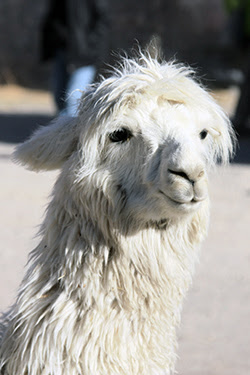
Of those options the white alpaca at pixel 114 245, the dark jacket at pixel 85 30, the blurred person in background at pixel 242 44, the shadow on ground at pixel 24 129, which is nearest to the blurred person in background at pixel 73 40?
the dark jacket at pixel 85 30

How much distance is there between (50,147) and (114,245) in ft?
1.31

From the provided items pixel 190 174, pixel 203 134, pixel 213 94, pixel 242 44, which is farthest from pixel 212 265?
pixel 242 44

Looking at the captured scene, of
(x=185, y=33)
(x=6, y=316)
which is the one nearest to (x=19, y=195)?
(x=6, y=316)

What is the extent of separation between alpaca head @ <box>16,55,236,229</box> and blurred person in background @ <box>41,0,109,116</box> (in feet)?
10.7

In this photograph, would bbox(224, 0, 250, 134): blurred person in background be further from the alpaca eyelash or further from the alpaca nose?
the alpaca nose

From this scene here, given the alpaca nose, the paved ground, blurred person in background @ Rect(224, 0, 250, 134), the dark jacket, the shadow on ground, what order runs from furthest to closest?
blurred person in background @ Rect(224, 0, 250, 134) < the shadow on ground < the dark jacket < the paved ground < the alpaca nose

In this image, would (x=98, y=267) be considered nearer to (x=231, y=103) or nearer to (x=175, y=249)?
(x=175, y=249)

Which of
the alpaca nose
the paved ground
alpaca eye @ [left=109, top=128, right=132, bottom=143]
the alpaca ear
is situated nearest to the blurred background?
the paved ground

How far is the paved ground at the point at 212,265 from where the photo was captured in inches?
135

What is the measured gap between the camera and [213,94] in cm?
280

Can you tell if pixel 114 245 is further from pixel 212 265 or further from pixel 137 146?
pixel 212 265

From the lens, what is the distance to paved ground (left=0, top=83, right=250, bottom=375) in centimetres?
343

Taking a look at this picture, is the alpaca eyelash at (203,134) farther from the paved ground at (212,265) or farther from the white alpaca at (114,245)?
the paved ground at (212,265)

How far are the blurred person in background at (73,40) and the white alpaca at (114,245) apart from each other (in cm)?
335
